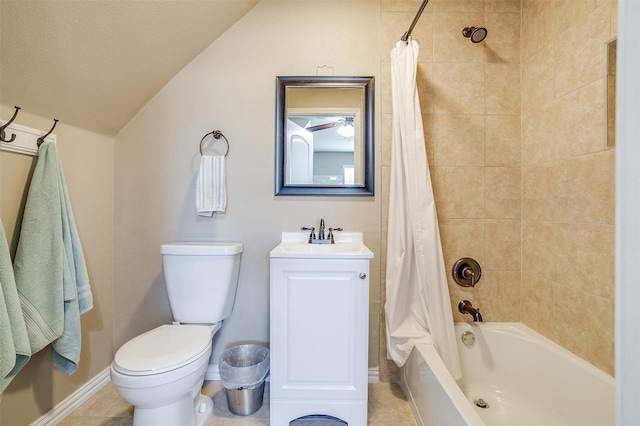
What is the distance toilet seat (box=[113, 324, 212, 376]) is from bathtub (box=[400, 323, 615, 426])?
1034mm

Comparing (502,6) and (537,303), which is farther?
(502,6)

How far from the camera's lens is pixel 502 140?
1652mm

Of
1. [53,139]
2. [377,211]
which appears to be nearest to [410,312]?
[377,211]

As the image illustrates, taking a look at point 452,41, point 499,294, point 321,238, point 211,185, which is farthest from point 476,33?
point 211,185

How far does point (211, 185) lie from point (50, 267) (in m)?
0.80

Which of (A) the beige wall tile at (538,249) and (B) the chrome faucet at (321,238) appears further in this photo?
(B) the chrome faucet at (321,238)

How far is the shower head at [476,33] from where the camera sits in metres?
1.46

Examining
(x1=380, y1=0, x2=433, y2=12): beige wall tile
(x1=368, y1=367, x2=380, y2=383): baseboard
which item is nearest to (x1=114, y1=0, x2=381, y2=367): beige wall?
(x1=368, y1=367, x2=380, y2=383): baseboard

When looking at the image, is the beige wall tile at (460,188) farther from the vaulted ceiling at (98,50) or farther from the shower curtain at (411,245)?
the vaulted ceiling at (98,50)

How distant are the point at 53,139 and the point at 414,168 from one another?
181 cm

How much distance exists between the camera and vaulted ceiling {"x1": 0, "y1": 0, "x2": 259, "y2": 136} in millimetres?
1062

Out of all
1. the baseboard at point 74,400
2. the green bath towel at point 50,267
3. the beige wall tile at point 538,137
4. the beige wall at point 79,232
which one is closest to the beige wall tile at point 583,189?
the beige wall tile at point 538,137

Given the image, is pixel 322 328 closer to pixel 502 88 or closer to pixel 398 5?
pixel 502 88

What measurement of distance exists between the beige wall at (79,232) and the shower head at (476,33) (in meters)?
2.23
